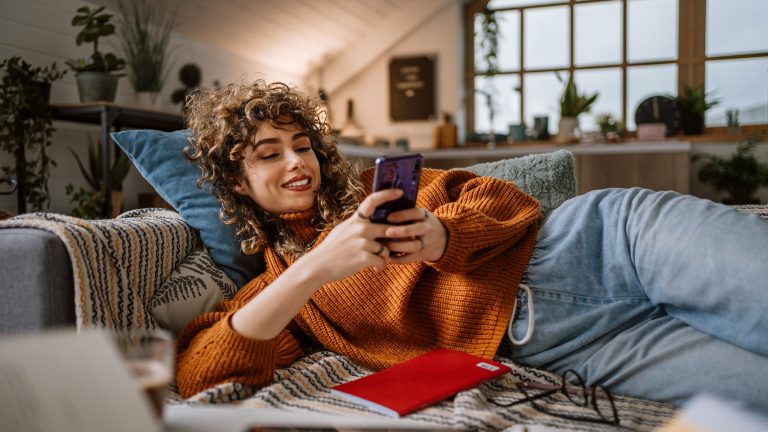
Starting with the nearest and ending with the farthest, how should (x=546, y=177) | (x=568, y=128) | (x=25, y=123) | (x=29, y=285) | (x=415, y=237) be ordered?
(x=29, y=285) < (x=415, y=237) < (x=546, y=177) < (x=25, y=123) < (x=568, y=128)

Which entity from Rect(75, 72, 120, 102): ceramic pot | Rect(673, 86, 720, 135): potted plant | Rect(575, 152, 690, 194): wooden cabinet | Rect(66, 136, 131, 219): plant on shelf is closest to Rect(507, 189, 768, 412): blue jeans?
Rect(66, 136, 131, 219): plant on shelf

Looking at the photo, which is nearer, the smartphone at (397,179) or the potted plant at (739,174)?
the smartphone at (397,179)

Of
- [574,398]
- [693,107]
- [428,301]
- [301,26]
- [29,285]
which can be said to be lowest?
[574,398]

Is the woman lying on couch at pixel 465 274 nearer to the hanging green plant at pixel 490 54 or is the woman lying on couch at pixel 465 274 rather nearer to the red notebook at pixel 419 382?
the red notebook at pixel 419 382

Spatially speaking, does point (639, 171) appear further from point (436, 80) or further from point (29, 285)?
point (29, 285)

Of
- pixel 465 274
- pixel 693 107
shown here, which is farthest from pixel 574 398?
pixel 693 107

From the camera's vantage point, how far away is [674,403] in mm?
1077

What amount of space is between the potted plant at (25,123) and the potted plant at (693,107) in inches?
172

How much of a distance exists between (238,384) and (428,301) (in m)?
0.43

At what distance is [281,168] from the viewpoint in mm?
1408

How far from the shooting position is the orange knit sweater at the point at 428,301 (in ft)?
4.00

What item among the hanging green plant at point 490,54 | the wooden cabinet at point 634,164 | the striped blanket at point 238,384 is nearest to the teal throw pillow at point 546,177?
the striped blanket at point 238,384

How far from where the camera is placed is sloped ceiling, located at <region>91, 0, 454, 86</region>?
403cm

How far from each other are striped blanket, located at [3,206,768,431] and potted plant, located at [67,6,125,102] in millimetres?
1780
